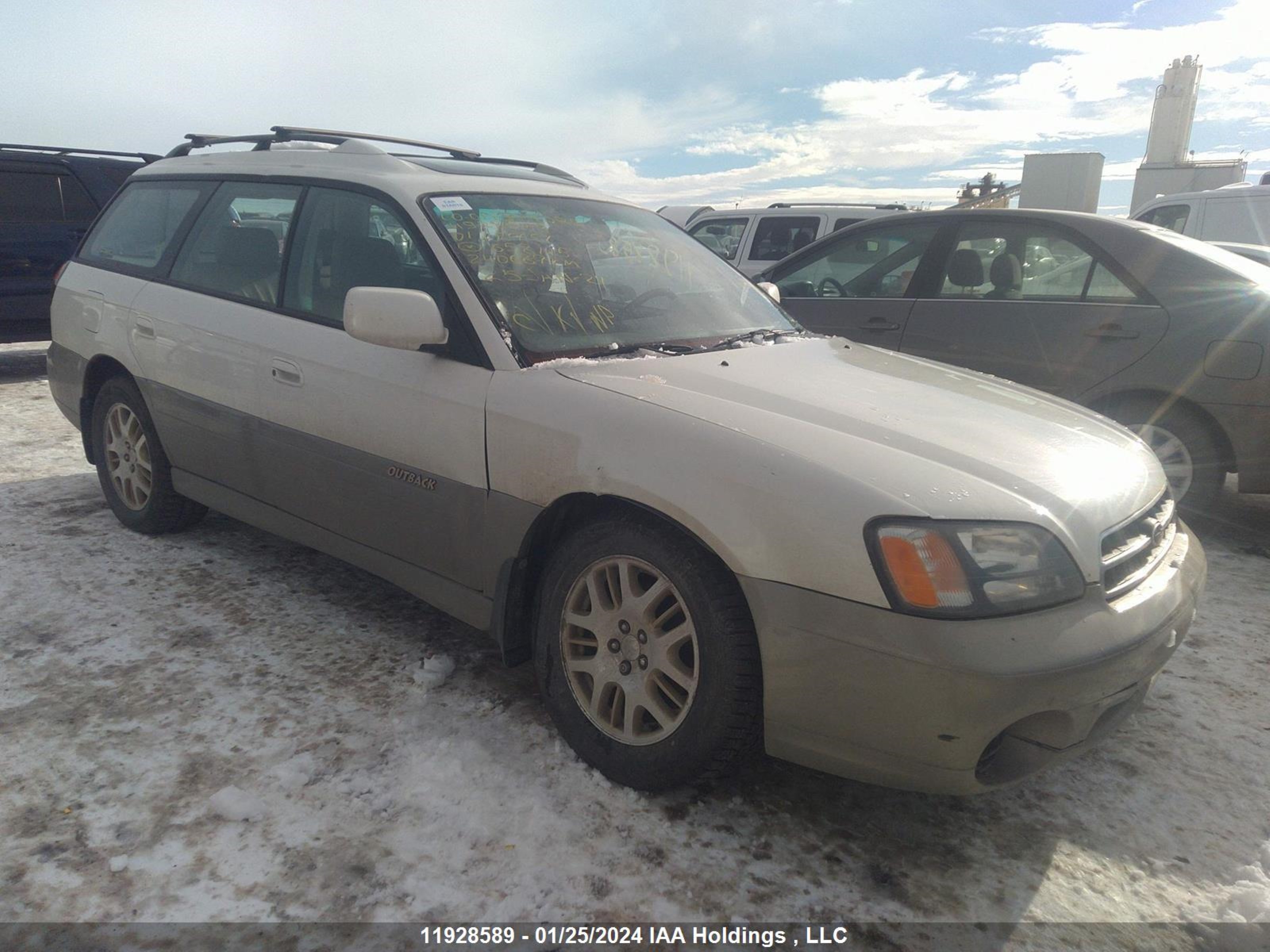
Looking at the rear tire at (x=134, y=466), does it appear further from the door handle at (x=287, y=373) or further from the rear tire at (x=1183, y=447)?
the rear tire at (x=1183, y=447)

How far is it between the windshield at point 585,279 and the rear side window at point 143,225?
5.52ft

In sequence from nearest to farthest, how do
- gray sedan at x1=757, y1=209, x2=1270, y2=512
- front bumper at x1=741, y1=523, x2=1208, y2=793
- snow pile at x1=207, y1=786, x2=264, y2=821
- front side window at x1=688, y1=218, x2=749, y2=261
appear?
front bumper at x1=741, y1=523, x2=1208, y2=793 → snow pile at x1=207, y1=786, x2=264, y2=821 → gray sedan at x1=757, y1=209, x2=1270, y2=512 → front side window at x1=688, y1=218, x2=749, y2=261

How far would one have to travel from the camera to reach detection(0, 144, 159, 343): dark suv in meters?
7.87

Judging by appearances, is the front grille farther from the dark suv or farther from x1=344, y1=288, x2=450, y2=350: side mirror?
the dark suv

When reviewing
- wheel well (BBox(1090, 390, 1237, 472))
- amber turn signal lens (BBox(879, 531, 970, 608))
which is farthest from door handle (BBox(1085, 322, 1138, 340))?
amber turn signal lens (BBox(879, 531, 970, 608))

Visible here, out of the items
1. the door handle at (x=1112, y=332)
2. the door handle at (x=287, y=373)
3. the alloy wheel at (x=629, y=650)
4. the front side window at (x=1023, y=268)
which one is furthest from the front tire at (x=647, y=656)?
the front side window at (x=1023, y=268)

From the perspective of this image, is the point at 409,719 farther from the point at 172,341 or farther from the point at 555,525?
the point at 172,341

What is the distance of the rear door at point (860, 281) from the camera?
17.8ft

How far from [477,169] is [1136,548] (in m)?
2.64

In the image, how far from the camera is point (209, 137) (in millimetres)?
4527

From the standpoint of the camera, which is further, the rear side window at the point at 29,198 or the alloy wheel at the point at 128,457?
the rear side window at the point at 29,198

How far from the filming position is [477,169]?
3.55m

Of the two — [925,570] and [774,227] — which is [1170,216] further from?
[925,570]

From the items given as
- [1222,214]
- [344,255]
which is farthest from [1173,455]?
[1222,214]
